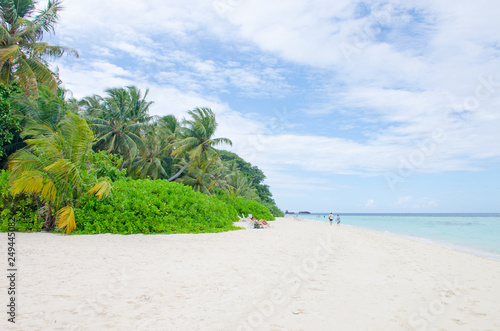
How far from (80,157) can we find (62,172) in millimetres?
788

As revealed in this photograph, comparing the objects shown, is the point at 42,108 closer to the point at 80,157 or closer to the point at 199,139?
the point at 80,157

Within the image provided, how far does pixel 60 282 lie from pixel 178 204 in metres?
8.41

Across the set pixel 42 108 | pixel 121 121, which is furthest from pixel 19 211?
pixel 121 121

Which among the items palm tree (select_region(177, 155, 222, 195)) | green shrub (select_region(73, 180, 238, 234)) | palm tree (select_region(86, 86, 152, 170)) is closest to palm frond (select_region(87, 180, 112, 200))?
green shrub (select_region(73, 180, 238, 234))

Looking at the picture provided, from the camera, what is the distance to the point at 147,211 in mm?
11578

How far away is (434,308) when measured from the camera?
13.4ft

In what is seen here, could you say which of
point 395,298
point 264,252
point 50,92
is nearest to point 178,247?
point 264,252

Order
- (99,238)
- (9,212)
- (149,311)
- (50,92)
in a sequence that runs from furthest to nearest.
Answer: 1. (50,92)
2. (9,212)
3. (99,238)
4. (149,311)

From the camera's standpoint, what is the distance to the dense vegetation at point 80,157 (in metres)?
10.3

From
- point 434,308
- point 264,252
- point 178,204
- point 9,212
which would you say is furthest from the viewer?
point 178,204

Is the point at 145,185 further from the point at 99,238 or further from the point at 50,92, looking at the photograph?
the point at 50,92

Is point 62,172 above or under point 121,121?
under

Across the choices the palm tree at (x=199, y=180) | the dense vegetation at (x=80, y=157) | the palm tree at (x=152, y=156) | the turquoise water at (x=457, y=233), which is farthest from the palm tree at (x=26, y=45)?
the turquoise water at (x=457, y=233)

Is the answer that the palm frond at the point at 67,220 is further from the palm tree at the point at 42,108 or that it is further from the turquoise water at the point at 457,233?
the turquoise water at the point at 457,233
